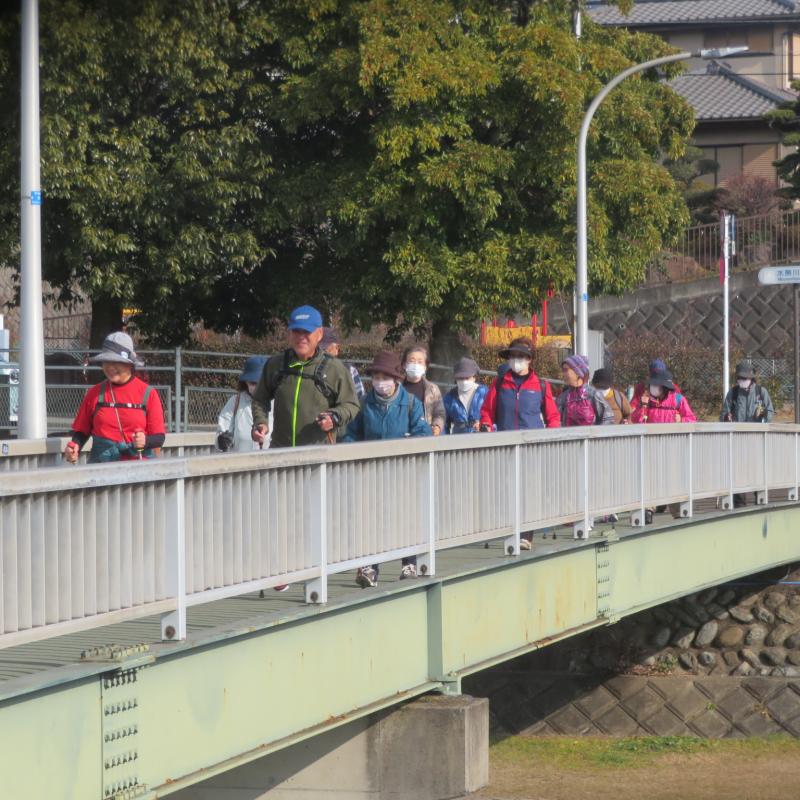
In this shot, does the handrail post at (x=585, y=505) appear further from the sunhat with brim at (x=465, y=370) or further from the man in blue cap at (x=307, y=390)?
the man in blue cap at (x=307, y=390)

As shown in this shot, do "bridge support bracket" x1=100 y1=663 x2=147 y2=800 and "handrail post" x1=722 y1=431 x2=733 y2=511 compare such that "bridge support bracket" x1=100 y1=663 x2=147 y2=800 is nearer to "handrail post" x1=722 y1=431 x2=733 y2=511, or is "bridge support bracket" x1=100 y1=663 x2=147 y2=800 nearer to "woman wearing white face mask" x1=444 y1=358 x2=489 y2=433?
"woman wearing white face mask" x1=444 y1=358 x2=489 y2=433

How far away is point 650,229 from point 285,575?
21453mm

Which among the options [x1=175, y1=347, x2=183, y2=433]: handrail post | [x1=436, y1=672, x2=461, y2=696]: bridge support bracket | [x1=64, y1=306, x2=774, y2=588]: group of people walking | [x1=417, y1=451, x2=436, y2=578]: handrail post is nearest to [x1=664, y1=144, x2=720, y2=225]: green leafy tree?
[x1=175, y1=347, x2=183, y2=433]: handrail post

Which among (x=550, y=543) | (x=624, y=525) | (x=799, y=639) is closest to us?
(x=550, y=543)

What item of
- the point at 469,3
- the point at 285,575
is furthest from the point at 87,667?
the point at 469,3

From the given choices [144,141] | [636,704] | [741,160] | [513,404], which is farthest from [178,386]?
[741,160]

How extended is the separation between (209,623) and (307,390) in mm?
1764

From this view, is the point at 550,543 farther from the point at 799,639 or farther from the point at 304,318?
the point at 799,639

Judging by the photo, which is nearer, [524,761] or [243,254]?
[524,761]

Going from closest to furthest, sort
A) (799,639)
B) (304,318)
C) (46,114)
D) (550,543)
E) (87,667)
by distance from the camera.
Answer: (87,667) → (304,318) → (550,543) → (799,639) → (46,114)

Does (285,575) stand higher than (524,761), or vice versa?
(285,575)

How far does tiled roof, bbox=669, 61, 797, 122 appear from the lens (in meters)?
61.4

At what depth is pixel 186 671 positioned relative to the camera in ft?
21.7

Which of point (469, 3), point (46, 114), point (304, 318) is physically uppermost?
Answer: point (469, 3)
